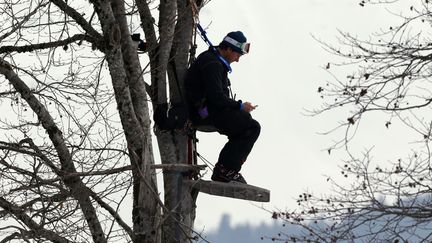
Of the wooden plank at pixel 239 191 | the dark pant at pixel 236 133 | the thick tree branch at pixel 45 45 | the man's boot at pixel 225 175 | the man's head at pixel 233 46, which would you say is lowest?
the wooden plank at pixel 239 191

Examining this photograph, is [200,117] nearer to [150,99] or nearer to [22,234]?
[150,99]

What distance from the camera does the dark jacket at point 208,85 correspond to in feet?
21.6

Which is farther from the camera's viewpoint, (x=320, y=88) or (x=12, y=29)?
(x=320, y=88)

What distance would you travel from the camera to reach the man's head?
684 cm

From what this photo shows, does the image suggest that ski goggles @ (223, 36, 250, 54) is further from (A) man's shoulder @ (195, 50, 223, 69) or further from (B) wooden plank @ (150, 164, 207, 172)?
(B) wooden plank @ (150, 164, 207, 172)

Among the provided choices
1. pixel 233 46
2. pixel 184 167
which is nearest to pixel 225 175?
pixel 184 167

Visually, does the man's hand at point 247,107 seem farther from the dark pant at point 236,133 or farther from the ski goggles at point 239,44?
the ski goggles at point 239,44

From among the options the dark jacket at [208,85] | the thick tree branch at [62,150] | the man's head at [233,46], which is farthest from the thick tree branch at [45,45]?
the man's head at [233,46]

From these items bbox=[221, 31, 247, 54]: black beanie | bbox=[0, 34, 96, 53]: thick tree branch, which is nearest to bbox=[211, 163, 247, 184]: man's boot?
bbox=[221, 31, 247, 54]: black beanie

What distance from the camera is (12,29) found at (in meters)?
8.20

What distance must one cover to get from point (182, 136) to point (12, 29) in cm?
244

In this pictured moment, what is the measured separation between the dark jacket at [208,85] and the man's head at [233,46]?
12 centimetres

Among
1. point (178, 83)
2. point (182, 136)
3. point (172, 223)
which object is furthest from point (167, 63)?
point (172, 223)

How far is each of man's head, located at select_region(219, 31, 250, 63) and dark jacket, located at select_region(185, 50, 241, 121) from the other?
122 mm
